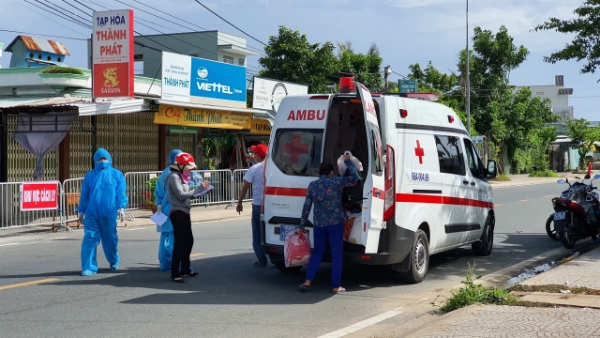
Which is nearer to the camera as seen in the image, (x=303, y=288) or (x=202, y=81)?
(x=303, y=288)

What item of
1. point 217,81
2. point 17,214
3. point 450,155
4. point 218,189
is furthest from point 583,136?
point 450,155

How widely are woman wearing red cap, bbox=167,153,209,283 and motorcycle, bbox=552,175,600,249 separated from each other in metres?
7.04

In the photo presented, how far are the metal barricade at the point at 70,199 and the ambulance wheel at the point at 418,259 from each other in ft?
31.8

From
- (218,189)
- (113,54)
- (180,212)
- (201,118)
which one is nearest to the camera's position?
(180,212)

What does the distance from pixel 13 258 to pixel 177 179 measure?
437cm

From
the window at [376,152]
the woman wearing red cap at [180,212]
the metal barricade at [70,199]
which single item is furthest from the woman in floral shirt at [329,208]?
the metal barricade at [70,199]

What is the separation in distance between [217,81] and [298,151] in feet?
49.7

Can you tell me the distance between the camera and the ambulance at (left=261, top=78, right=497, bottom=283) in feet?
28.9

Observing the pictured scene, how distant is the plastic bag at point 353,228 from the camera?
8859 millimetres

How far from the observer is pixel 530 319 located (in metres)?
7.00

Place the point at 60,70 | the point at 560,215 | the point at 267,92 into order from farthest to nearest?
the point at 267,92 → the point at 60,70 → the point at 560,215

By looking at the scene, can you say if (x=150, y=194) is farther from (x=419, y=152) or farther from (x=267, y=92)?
(x=419, y=152)

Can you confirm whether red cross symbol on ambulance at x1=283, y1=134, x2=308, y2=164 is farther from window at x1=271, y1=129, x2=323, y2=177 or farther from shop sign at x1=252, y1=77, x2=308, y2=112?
shop sign at x1=252, y1=77, x2=308, y2=112

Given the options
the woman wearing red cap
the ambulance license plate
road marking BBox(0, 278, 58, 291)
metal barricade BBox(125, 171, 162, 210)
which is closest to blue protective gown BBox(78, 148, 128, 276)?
road marking BBox(0, 278, 58, 291)
